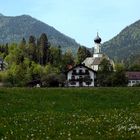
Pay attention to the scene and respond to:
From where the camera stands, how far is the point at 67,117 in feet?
92.9

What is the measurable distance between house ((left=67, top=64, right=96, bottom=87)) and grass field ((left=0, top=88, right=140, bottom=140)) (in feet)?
371

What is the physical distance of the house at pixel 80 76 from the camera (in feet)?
534

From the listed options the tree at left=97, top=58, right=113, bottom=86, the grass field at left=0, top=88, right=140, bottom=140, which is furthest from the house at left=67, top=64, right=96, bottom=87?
the grass field at left=0, top=88, right=140, bottom=140

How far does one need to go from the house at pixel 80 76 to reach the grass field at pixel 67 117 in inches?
4454

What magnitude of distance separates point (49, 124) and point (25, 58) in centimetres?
16529

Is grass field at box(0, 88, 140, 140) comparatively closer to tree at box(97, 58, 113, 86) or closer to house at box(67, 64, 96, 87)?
tree at box(97, 58, 113, 86)

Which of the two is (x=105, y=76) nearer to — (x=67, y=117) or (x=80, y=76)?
(x=80, y=76)

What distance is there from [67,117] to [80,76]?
14124cm

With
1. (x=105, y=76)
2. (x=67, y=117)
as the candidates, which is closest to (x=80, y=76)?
(x=105, y=76)

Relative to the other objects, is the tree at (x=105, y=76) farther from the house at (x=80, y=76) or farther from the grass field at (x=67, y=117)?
the grass field at (x=67, y=117)

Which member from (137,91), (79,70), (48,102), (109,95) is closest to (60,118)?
(48,102)

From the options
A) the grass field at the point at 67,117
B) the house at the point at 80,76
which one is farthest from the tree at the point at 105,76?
the grass field at the point at 67,117

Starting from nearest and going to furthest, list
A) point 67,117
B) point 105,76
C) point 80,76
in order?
1. point 67,117
2. point 105,76
3. point 80,76

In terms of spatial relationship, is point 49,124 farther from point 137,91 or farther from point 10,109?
point 137,91
